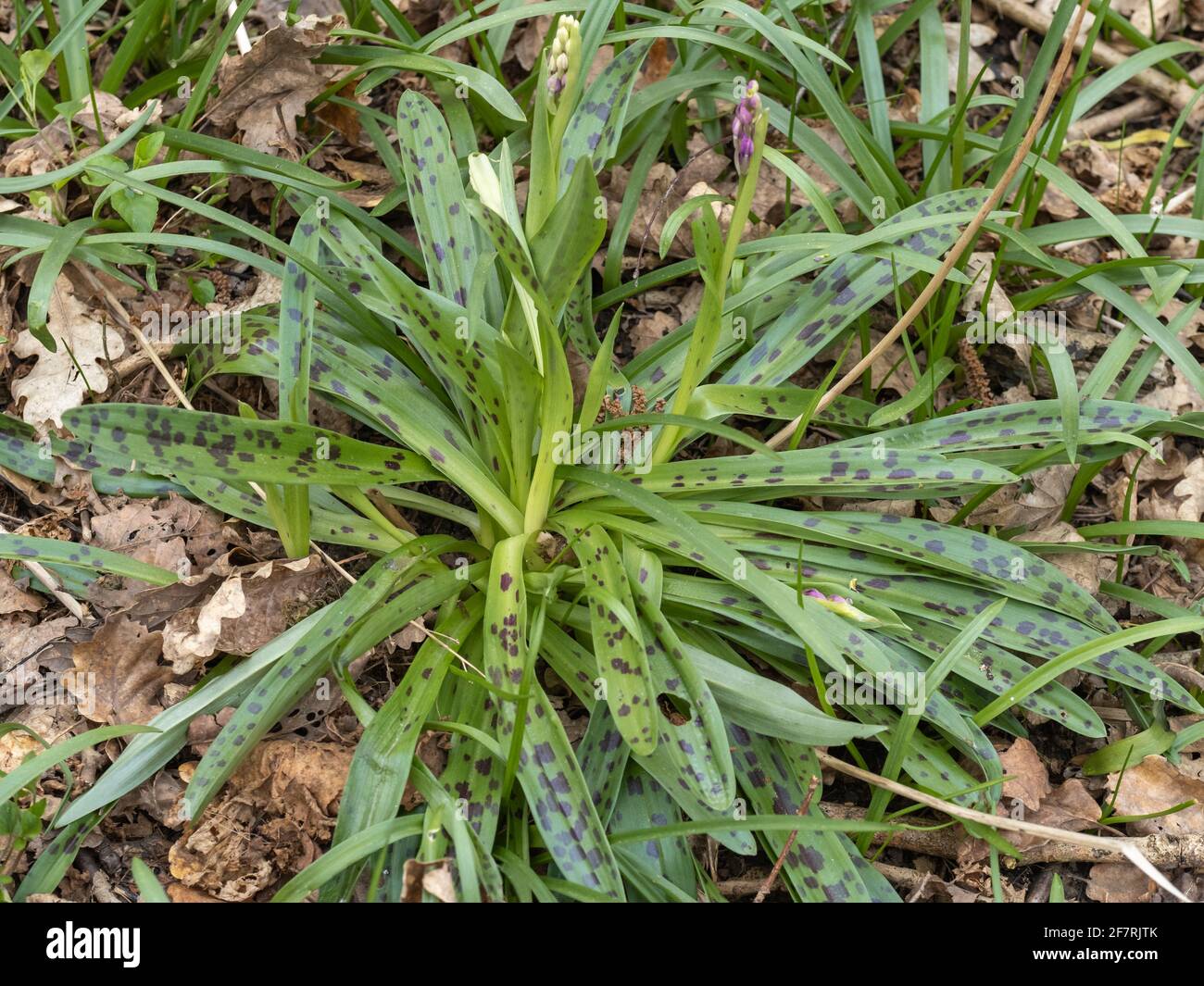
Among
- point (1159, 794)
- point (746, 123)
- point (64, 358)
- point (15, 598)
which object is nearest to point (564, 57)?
point (746, 123)

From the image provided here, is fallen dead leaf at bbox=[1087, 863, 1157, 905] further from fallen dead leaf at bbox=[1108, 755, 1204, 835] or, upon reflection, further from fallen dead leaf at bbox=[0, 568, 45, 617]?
fallen dead leaf at bbox=[0, 568, 45, 617]

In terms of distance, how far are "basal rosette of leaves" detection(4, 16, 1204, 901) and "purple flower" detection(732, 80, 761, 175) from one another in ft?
0.08

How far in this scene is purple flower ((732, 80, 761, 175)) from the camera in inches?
73.9

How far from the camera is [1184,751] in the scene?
2.52m

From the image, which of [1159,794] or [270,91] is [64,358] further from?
[1159,794]

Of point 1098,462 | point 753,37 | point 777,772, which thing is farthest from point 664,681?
point 753,37

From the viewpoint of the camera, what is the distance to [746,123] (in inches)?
74.4

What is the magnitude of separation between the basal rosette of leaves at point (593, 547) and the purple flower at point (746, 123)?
0.03m

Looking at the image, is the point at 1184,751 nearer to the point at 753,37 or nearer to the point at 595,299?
the point at 595,299

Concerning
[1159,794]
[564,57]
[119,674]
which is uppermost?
[564,57]

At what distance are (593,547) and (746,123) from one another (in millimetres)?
903

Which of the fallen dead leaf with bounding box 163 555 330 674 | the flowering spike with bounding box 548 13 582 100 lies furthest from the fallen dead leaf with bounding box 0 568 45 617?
the flowering spike with bounding box 548 13 582 100
